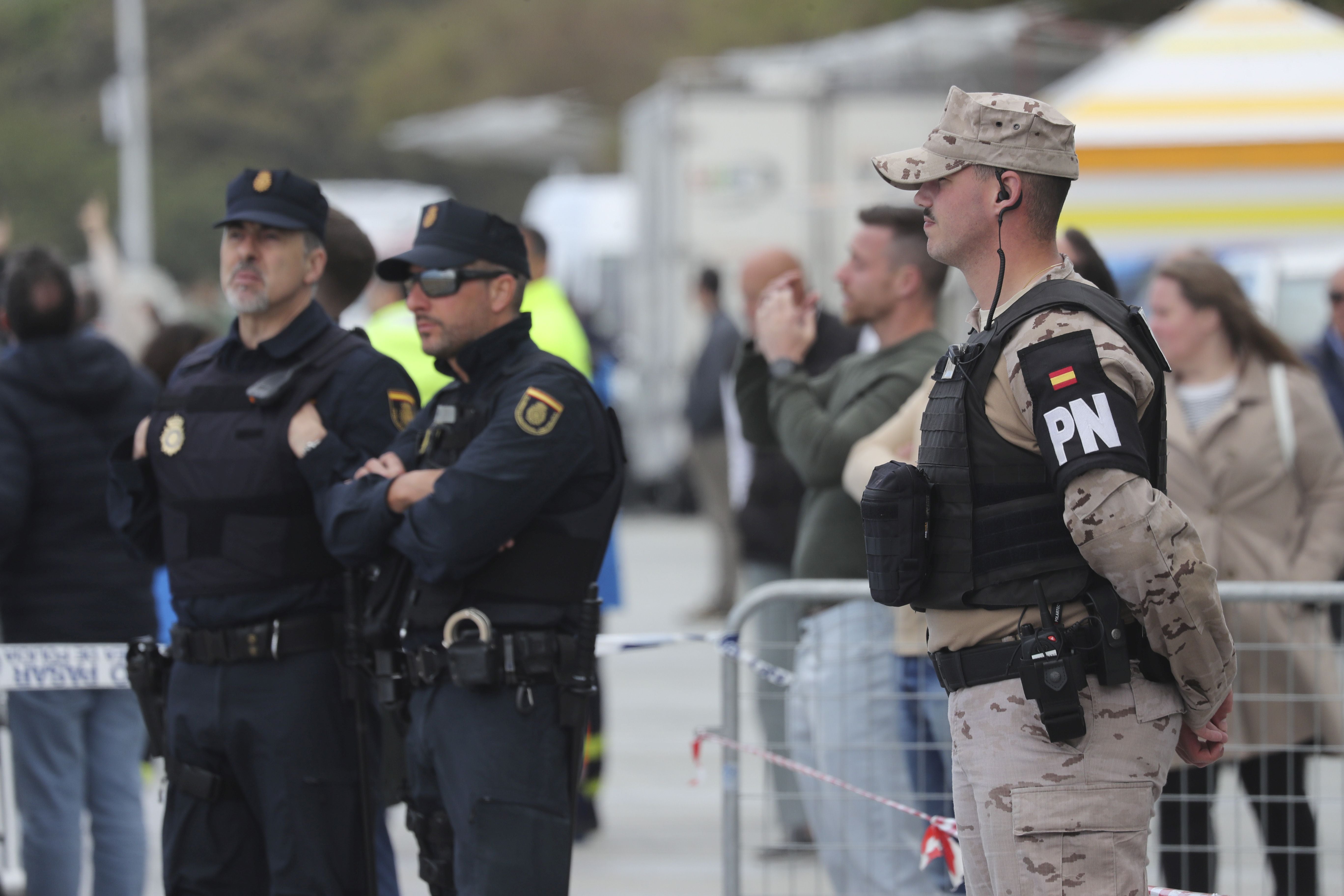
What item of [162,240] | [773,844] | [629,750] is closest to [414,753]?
[773,844]

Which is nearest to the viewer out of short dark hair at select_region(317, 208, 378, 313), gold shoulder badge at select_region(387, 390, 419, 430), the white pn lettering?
the white pn lettering

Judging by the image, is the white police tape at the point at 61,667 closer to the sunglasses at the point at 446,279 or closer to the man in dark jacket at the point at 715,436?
the sunglasses at the point at 446,279

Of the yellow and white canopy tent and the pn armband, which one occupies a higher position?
the yellow and white canopy tent

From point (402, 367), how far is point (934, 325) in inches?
64.5

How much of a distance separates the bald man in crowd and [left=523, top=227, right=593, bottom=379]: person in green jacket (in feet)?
2.29

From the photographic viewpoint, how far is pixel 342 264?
189 inches

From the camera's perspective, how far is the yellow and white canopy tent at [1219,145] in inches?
419

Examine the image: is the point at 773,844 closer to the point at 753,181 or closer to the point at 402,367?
the point at 402,367

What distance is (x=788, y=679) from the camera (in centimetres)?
462

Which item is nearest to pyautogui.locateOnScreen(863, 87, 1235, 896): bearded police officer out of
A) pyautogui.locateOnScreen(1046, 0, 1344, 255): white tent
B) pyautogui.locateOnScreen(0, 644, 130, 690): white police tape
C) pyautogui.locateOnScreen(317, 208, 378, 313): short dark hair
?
pyautogui.locateOnScreen(317, 208, 378, 313): short dark hair

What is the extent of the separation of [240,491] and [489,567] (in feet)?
2.20

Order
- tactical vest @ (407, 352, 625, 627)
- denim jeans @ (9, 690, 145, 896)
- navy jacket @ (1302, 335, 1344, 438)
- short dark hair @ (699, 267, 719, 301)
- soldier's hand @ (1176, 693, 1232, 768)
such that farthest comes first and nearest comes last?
short dark hair @ (699, 267, 719, 301) → navy jacket @ (1302, 335, 1344, 438) → denim jeans @ (9, 690, 145, 896) → tactical vest @ (407, 352, 625, 627) → soldier's hand @ (1176, 693, 1232, 768)

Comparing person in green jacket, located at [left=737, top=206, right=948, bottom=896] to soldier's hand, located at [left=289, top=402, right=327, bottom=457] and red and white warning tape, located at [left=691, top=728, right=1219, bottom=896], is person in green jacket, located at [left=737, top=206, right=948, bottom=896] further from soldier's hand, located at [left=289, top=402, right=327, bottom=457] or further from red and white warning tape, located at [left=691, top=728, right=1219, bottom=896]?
soldier's hand, located at [left=289, top=402, right=327, bottom=457]

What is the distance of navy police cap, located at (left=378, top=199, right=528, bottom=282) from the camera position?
3.80 metres
